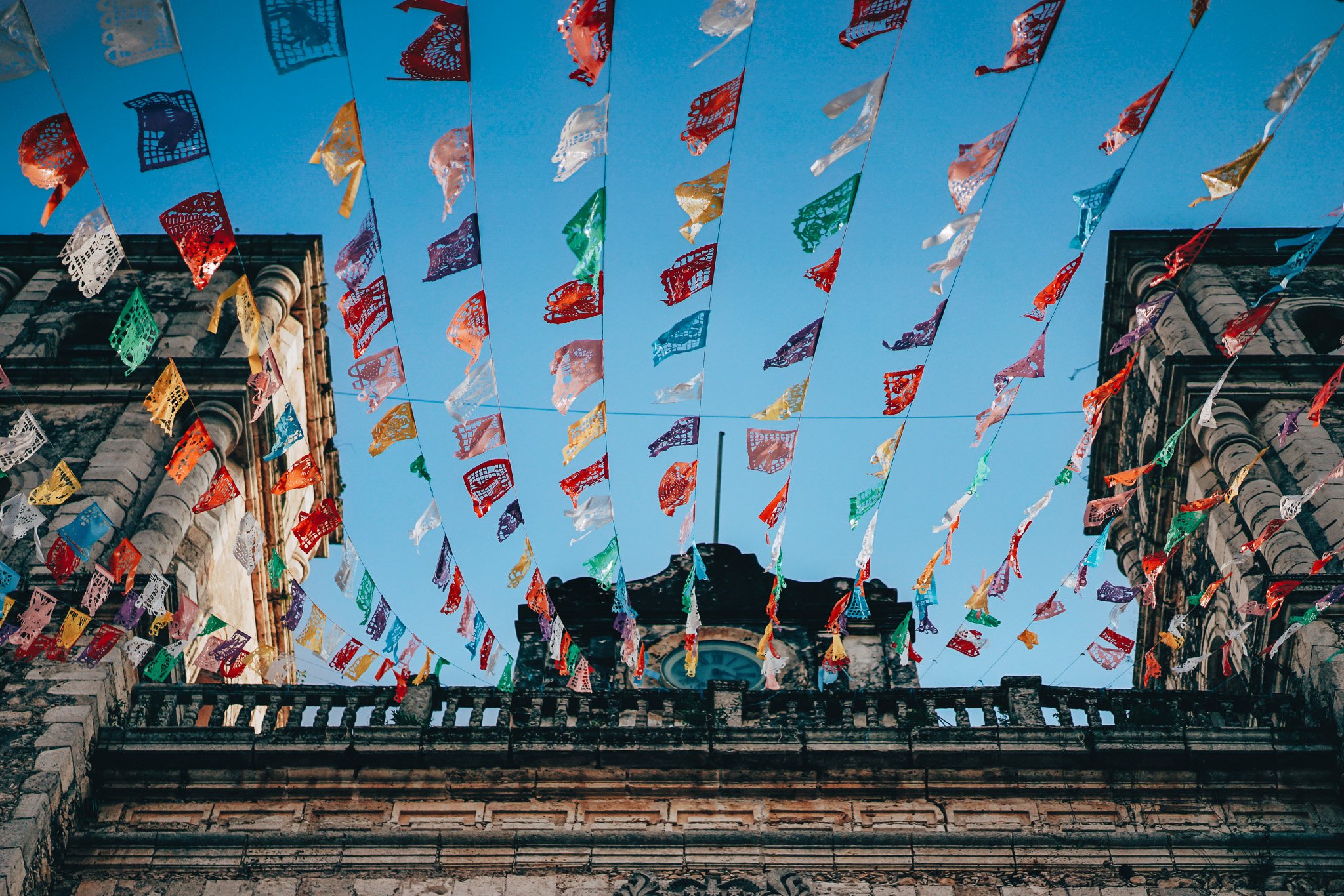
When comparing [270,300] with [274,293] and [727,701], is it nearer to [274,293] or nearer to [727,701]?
[274,293]

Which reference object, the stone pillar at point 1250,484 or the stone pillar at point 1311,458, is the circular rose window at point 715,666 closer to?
the stone pillar at point 1250,484

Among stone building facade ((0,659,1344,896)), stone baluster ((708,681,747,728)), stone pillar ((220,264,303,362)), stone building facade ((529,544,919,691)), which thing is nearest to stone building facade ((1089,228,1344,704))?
stone building facade ((0,659,1344,896))

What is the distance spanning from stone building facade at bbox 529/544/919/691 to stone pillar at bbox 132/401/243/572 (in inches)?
167

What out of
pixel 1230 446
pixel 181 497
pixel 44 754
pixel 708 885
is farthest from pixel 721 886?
pixel 1230 446

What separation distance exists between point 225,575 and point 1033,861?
431 inches

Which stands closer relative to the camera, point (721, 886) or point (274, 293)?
point (721, 886)

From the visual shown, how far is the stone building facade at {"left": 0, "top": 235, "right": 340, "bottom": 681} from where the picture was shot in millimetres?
14406

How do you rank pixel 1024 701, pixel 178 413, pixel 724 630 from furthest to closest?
pixel 178 413, pixel 724 630, pixel 1024 701

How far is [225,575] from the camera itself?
16312 mm

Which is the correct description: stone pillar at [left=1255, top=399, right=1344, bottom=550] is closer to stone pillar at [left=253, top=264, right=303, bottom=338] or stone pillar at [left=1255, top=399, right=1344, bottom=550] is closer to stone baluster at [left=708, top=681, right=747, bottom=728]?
stone baluster at [left=708, top=681, right=747, bottom=728]

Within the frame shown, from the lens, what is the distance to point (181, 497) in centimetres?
1482

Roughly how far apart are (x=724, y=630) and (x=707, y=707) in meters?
4.08

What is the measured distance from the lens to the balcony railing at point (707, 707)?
11.2 metres

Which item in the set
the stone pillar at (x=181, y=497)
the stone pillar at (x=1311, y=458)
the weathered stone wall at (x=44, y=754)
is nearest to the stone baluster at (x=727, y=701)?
the weathered stone wall at (x=44, y=754)
